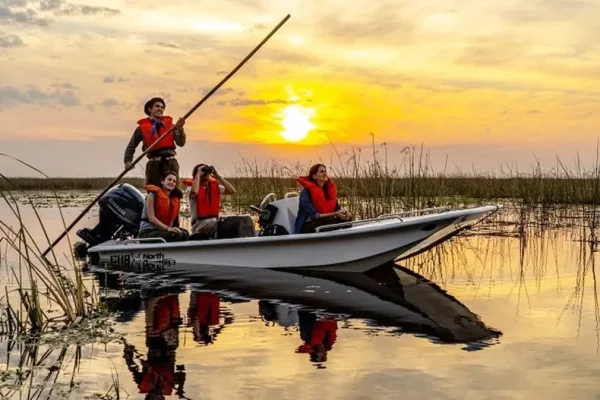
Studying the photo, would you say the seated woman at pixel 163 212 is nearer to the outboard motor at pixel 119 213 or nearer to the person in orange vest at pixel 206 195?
the person in orange vest at pixel 206 195

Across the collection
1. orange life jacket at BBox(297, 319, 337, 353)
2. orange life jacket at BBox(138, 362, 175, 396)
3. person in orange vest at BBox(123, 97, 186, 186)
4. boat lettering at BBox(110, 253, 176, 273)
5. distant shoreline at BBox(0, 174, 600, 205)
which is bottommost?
orange life jacket at BBox(138, 362, 175, 396)

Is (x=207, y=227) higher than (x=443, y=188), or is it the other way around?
(x=443, y=188)

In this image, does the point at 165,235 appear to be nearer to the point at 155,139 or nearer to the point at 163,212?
the point at 163,212

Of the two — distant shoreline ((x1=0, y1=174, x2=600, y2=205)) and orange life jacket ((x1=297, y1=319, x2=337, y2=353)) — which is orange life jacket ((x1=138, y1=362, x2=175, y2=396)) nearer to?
orange life jacket ((x1=297, y1=319, x2=337, y2=353))

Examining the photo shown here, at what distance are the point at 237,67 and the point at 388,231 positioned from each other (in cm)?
293

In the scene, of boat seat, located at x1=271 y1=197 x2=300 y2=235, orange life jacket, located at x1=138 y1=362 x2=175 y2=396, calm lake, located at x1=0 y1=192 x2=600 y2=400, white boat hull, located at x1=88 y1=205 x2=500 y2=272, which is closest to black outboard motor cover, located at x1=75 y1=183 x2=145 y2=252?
white boat hull, located at x1=88 y1=205 x2=500 y2=272

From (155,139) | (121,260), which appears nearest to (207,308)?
(121,260)

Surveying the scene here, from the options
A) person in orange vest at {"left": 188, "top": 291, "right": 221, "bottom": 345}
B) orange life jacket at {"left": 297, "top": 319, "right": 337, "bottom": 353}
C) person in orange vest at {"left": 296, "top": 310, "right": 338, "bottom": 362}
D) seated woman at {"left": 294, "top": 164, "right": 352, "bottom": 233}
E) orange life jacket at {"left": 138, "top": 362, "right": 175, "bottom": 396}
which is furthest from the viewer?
seated woman at {"left": 294, "top": 164, "right": 352, "bottom": 233}

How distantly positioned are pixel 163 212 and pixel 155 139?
1204mm

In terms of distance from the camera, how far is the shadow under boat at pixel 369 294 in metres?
6.61

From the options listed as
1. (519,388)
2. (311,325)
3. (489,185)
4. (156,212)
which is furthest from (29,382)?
(489,185)

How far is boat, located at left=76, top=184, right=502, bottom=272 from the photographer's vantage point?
30.1 feet

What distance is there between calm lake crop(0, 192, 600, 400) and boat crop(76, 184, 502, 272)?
25cm

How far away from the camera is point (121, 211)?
36.8 ft
